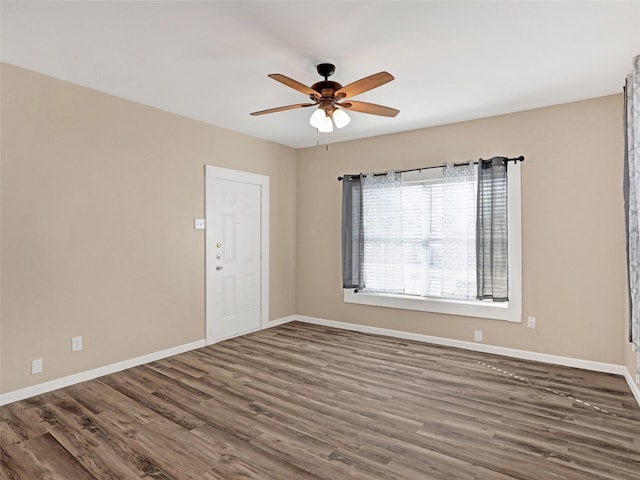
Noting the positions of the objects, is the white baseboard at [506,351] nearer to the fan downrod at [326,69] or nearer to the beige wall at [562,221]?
the beige wall at [562,221]

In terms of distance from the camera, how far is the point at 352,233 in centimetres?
512

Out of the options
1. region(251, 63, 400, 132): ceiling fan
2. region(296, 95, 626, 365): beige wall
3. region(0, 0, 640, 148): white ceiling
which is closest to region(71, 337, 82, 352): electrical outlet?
region(0, 0, 640, 148): white ceiling

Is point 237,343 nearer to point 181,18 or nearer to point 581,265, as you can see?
point 181,18

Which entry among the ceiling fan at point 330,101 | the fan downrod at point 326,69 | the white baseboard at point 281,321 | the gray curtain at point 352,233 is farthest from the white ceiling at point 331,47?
the white baseboard at point 281,321

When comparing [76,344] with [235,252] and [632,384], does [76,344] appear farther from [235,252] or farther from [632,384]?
[632,384]

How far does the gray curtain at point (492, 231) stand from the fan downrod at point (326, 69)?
6.94 ft

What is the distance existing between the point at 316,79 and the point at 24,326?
3.18 m

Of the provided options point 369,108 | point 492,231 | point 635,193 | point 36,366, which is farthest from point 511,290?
point 36,366

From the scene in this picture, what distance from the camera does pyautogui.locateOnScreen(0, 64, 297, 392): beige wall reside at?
300 cm

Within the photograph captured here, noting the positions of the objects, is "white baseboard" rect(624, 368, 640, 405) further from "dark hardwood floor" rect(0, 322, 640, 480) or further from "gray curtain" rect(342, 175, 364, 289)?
"gray curtain" rect(342, 175, 364, 289)

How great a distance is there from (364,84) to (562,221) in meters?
2.61

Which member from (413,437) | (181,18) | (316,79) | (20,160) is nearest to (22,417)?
(20,160)

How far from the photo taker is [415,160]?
472 centimetres

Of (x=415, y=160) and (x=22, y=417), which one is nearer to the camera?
(x=22, y=417)
